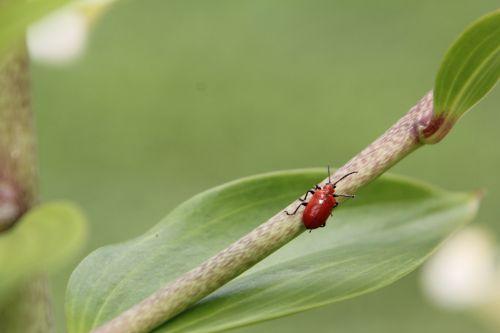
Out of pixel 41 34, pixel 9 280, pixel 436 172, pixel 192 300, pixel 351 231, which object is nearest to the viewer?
pixel 9 280

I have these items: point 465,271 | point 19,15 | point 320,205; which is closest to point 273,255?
point 320,205

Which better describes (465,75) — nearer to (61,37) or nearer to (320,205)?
(320,205)

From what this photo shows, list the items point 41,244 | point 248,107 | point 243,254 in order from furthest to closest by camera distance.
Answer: point 248,107, point 243,254, point 41,244

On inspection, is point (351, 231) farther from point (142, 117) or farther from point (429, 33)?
point (429, 33)

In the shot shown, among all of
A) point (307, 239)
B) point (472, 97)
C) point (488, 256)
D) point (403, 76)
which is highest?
point (403, 76)

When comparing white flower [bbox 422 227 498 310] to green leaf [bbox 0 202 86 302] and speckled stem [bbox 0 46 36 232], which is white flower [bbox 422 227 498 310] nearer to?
speckled stem [bbox 0 46 36 232]

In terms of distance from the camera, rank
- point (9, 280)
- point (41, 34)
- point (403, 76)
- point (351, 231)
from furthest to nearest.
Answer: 1. point (403, 76)
2. point (41, 34)
3. point (351, 231)
4. point (9, 280)

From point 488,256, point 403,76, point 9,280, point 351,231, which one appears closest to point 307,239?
point 351,231
